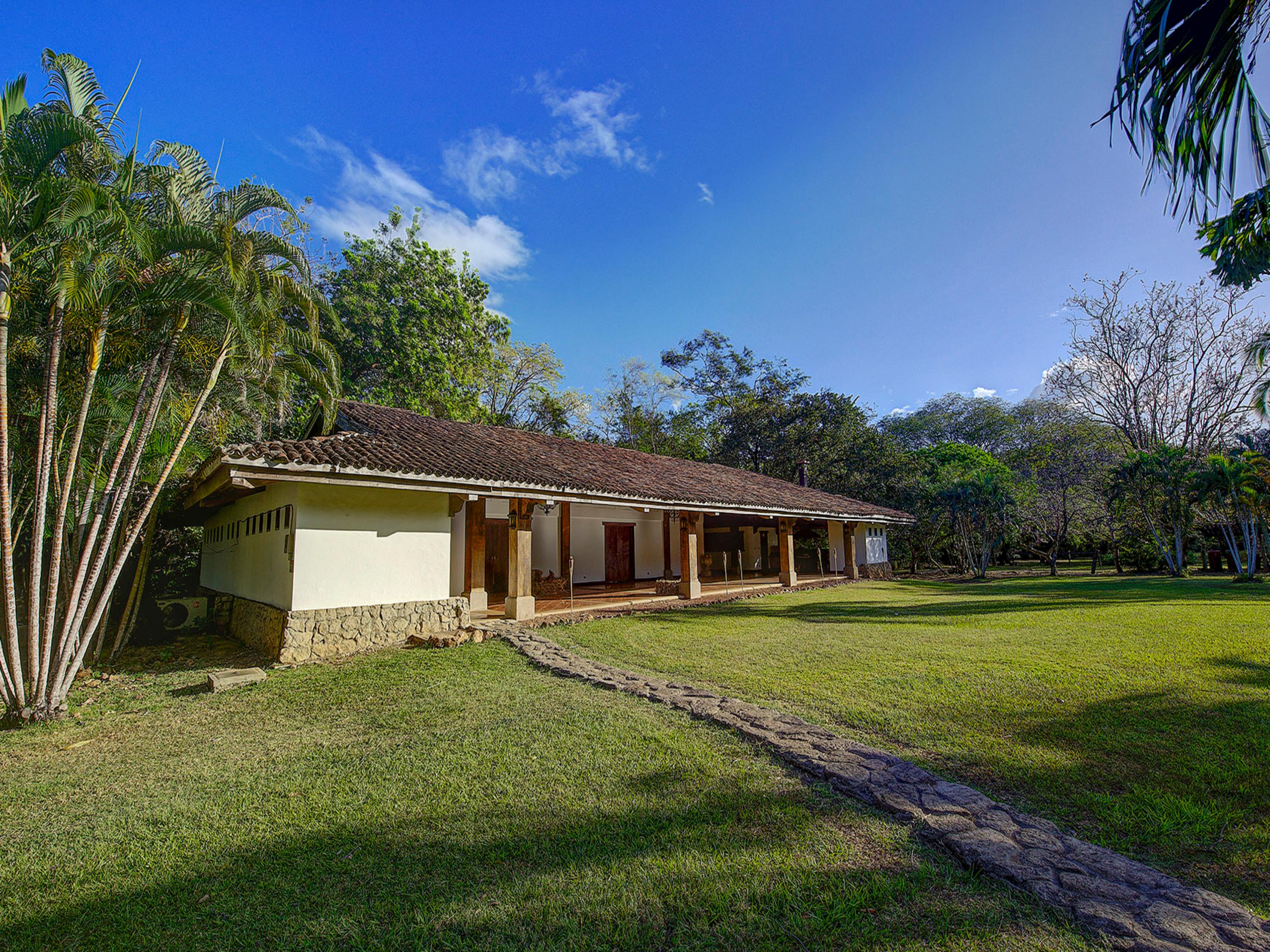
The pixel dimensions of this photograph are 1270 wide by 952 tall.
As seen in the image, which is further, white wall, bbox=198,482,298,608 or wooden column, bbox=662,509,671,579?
wooden column, bbox=662,509,671,579

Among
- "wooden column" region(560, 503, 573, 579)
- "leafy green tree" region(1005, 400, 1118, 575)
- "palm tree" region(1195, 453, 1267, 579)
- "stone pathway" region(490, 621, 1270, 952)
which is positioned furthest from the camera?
"leafy green tree" region(1005, 400, 1118, 575)

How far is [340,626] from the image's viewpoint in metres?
7.71

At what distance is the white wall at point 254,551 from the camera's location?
7965mm

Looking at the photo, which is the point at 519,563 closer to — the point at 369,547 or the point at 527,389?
the point at 369,547

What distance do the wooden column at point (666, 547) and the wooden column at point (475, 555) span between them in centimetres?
809

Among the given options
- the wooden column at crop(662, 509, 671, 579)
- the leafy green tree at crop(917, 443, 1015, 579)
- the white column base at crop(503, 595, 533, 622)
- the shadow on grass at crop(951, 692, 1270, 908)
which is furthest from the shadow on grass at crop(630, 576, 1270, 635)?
the shadow on grass at crop(951, 692, 1270, 908)

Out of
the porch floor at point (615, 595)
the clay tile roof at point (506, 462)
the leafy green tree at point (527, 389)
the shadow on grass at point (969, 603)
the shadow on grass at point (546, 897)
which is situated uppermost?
the leafy green tree at point (527, 389)

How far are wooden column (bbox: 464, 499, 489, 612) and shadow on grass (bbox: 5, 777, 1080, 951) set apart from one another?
24.2 feet

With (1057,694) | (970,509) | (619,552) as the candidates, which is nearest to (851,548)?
(970,509)

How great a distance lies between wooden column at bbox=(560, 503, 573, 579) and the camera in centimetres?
1351

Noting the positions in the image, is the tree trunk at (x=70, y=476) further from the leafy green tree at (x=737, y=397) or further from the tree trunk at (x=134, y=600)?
the leafy green tree at (x=737, y=397)

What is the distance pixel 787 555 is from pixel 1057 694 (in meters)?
11.2

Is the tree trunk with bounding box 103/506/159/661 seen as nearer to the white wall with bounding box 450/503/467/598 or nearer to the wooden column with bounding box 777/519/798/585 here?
the white wall with bounding box 450/503/467/598

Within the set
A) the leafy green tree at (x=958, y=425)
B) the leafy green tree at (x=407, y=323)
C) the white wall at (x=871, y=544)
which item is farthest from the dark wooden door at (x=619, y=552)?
the leafy green tree at (x=958, y=425)
